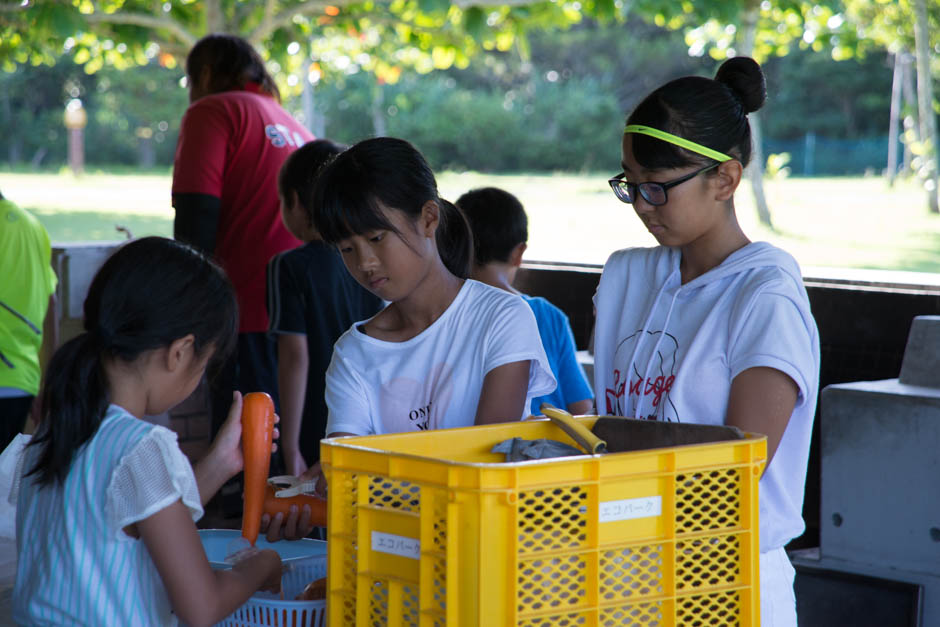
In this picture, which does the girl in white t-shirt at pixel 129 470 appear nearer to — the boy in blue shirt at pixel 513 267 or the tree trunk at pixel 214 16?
the boy in blue shirt at pixel 513 267

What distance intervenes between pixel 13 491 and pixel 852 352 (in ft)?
8.04

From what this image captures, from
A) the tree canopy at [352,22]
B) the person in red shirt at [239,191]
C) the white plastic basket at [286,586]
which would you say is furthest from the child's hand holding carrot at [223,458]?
the tree canopy at [352,22]

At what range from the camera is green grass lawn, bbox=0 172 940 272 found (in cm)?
1177

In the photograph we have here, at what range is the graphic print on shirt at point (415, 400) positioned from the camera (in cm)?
185

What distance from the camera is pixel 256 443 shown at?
160cm

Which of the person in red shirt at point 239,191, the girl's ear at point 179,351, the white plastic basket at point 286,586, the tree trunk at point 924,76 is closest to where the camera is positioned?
the white plastic basket at point 286,586

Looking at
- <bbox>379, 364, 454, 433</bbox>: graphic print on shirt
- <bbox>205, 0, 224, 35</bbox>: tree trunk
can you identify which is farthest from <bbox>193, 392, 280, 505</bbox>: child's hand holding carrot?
<bbox>205, 0, 224, 35</bbox>: tree trunk

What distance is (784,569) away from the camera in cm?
161

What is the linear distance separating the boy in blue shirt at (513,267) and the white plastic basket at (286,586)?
1.02 meters

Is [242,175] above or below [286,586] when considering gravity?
above

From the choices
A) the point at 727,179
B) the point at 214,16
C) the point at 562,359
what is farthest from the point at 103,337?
the point at 214,16

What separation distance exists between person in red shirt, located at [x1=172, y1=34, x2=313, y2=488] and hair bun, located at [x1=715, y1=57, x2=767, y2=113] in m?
2.08

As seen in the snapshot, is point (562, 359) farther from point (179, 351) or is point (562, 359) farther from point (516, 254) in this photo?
point (179, 351)

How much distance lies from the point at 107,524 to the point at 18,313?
83.5 inches
